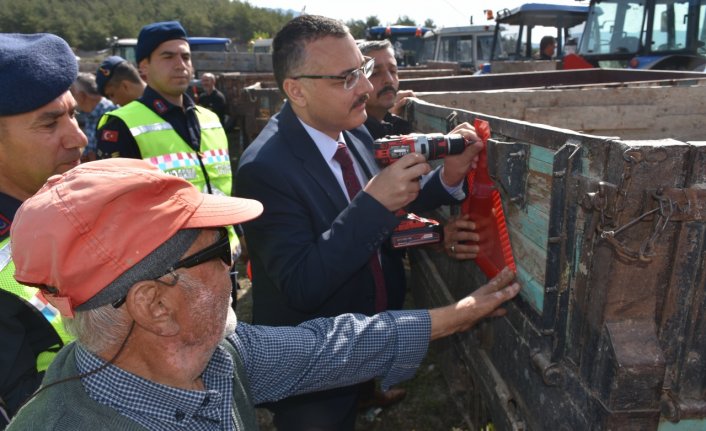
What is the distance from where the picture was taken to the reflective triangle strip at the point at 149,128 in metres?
3.03

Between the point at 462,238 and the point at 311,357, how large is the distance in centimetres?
88

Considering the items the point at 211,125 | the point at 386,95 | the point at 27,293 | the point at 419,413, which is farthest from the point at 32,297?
the point at 386,95

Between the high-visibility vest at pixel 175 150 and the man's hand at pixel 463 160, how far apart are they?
1.62 m

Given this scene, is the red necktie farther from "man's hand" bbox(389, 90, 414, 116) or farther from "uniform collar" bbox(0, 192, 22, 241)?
"man's hand" bbox(389, 90, 414, 116)

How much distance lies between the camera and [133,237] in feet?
3.38

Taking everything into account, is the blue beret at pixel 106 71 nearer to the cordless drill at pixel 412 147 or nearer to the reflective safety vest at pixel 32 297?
the reflective safety vest at pixel 32 297

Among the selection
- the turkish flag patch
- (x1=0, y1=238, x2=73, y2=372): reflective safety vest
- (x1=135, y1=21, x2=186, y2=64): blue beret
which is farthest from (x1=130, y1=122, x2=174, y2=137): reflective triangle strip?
(x1=0, y1=238, x2=73, y2=372): reflective safety vest

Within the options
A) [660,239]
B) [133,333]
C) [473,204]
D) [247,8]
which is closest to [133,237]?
[133,333]

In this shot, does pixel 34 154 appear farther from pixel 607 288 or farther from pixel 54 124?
pixel 607 288

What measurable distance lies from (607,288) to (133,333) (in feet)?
3.61

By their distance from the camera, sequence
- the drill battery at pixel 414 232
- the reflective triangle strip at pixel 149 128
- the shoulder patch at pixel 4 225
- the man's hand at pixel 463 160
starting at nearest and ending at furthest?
the shoulder patch at pixel 4 225 → the man's hand at pixel 463 160 → the drill battery at pixel 414 232 → the reflective triangle strip at pixel 149 128

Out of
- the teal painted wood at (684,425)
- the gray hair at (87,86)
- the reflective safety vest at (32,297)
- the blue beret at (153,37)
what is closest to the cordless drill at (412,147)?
the teal painted wood at (684,425)

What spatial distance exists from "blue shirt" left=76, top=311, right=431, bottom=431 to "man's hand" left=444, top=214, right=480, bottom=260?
53cm

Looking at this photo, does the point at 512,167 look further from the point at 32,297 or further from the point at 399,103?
the point at 399,103
